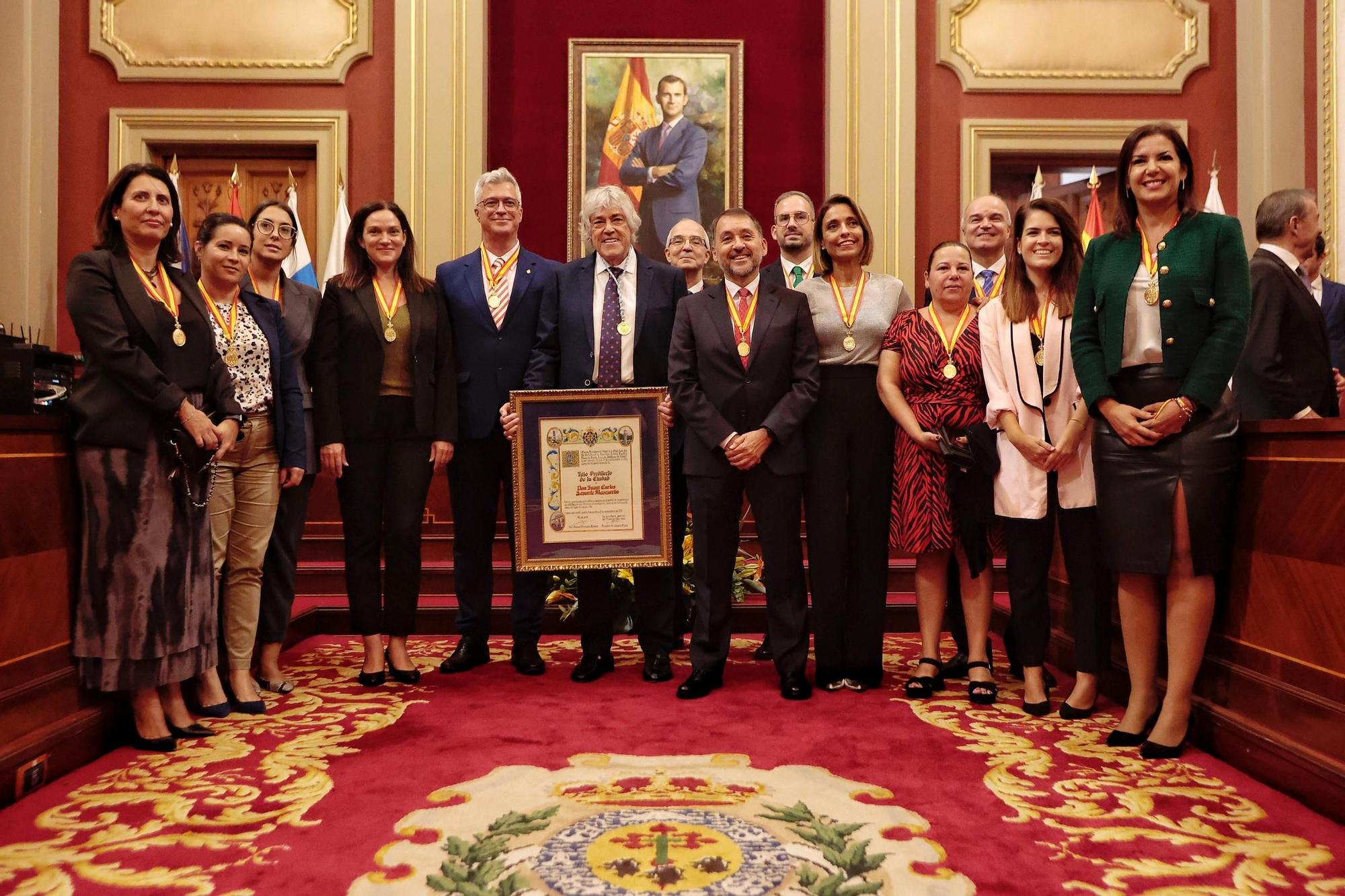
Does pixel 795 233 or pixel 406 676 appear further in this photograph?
pixel 795 233

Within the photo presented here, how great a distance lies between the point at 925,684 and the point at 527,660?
1425 millimetres

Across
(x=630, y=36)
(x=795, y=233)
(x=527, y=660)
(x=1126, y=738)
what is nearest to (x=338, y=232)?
(x=630, y=36)

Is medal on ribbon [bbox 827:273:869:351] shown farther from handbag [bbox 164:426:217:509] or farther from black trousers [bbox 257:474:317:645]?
handbag [bbox 164:426:217:509]

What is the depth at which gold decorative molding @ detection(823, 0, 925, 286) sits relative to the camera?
6594 mm

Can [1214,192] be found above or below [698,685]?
above

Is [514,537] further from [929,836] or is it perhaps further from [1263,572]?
[1263,572]

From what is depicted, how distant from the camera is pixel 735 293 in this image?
11.0 ft

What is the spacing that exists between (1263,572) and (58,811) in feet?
9.90

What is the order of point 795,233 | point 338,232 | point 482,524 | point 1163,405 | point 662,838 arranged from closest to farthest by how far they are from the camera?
point 662,838
point 1163,405
point 482,524
point 795,233
point 338,232

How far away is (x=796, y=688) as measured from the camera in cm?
319

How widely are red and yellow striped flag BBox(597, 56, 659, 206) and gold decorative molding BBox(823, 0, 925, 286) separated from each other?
1246mm

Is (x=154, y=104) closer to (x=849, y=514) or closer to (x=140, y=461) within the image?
(x=140, y=461)

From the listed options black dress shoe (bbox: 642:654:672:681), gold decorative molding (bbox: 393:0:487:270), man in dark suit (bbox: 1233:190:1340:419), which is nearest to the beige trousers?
black dress shoe (bbox: 642:654:672:681)

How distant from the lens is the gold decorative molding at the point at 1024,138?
6.70m
